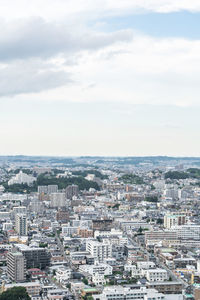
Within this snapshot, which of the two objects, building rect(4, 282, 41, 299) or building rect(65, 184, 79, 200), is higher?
building rect(65, 184, 79, 200)

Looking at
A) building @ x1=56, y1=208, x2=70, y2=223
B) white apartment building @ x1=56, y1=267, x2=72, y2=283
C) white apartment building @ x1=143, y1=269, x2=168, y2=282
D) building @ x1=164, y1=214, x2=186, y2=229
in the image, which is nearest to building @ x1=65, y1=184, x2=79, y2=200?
building @ x1=56, y1=208, x2=70, y2=223

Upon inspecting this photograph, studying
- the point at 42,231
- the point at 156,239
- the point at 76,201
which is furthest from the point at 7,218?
the point at 156,239

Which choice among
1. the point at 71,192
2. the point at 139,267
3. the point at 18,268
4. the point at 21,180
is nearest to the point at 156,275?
the point at 139,267

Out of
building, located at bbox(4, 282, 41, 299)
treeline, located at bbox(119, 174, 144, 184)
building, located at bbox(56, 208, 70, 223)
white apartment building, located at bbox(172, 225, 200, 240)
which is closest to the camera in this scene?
building, located at bbox(4, 282, 41, 299)

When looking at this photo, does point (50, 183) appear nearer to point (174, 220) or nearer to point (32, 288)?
point (174, 220)

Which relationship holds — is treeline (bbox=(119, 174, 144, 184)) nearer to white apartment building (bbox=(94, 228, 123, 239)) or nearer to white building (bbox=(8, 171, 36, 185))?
white building (bbox=(8, 171, 36, 185))

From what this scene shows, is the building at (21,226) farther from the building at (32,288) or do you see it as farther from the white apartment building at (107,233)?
the building at (32,288)

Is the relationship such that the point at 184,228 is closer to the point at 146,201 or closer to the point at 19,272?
the point at 19,272
